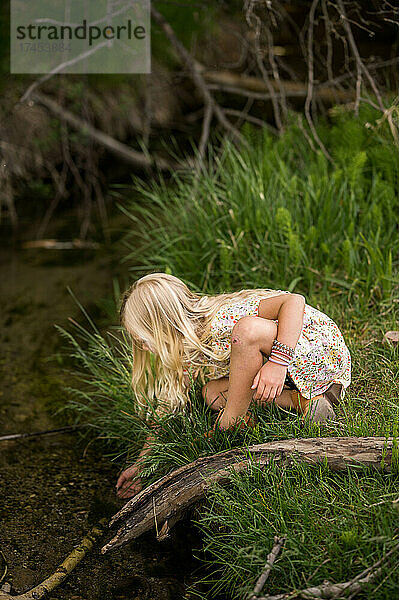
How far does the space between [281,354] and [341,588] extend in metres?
0.78

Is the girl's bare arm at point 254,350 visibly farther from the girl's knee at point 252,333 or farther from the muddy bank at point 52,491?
the muddy bank at point 52,491

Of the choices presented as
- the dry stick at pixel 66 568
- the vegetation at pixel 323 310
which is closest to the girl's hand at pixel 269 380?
the vegetation at pixel 323 310

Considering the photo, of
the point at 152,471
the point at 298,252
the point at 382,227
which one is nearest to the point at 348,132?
the point at 382,227

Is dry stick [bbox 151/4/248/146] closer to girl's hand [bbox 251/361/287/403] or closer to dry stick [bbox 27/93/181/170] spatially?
dry stick [bbox 27/93/181/170]

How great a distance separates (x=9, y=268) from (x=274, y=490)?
3.83m

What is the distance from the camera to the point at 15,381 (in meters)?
3.78

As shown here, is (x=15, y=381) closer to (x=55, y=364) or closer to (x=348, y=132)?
(x=55, y=364)

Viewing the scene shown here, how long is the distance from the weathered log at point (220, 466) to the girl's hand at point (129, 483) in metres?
0.29

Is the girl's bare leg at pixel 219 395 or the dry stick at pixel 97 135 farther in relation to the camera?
the dry stick at pixel 97 135

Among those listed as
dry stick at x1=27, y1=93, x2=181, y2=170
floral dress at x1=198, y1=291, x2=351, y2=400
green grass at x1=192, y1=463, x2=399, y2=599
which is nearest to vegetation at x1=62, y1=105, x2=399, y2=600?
green grass at x1=192, y1=463, x2=399, y2=599

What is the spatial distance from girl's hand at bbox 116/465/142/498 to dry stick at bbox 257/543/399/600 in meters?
0.94

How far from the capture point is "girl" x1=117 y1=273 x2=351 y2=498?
243cm

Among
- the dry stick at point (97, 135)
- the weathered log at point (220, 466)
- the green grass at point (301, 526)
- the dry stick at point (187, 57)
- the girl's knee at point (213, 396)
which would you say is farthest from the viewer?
the dry stick at point (97, 135)

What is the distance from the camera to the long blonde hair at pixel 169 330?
2.62 m
